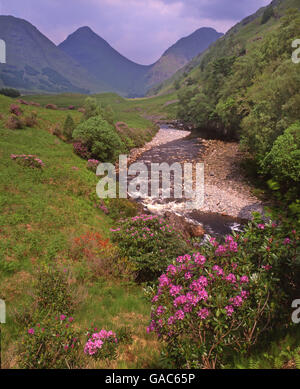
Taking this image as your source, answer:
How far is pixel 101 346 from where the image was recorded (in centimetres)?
517

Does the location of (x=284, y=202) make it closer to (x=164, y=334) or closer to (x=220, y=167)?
(x=164, y=334)

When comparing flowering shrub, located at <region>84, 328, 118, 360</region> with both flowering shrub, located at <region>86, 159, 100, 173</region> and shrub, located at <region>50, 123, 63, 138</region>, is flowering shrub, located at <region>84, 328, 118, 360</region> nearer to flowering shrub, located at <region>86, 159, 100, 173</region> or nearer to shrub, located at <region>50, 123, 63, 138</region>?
flowering shrub, located at <region>86, 159, 100, 173</region>

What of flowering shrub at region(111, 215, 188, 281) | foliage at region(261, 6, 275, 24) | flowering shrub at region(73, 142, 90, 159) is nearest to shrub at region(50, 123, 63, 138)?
flowering shrub at region(73, 142, 90, 159)

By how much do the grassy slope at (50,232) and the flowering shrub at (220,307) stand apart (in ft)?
6.15

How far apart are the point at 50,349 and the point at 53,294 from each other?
283 cm

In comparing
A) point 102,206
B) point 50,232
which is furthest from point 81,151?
point 50,232

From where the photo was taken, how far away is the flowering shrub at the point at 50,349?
4806mm

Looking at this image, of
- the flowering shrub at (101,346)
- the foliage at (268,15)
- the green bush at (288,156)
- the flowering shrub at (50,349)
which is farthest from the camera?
the foliage at (268,15)

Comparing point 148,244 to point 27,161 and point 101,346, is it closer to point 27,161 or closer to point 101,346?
point 101,346

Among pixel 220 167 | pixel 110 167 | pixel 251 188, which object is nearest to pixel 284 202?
pixel 251 188

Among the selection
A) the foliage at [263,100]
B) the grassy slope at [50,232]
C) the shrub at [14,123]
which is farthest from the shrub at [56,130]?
the foliage at [263,100]

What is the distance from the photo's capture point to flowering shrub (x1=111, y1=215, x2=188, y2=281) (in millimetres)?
10531

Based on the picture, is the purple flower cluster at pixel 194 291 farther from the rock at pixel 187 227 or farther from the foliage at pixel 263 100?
the rock at pixel 187 227

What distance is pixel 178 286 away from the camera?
4.45 m
